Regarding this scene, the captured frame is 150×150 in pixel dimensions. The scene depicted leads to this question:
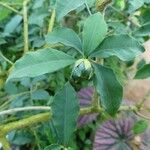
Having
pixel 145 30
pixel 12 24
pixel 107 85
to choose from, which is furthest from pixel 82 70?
pixel 12 24

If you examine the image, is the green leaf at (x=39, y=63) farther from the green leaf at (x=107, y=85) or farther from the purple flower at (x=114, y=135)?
the purple flower at (x=114, y=135)

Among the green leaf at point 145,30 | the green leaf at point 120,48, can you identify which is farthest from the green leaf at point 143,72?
the green leaf at point 120,48

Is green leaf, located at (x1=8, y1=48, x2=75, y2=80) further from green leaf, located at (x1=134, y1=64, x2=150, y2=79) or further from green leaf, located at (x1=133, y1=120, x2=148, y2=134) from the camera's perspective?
green leaf, located at (x1=133, y1=120, x2=148, y2=134)

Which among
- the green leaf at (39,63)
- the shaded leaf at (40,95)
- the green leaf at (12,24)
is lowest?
the shaded leaf at (40,95)

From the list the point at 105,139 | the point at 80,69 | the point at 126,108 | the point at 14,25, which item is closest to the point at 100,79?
the point at 80,69

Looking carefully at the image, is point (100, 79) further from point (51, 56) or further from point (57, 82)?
point (57, 82)

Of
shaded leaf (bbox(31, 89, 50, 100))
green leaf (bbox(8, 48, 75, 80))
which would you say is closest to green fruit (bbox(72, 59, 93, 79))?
green leaf (bbox(8, 48, 75, 80))
